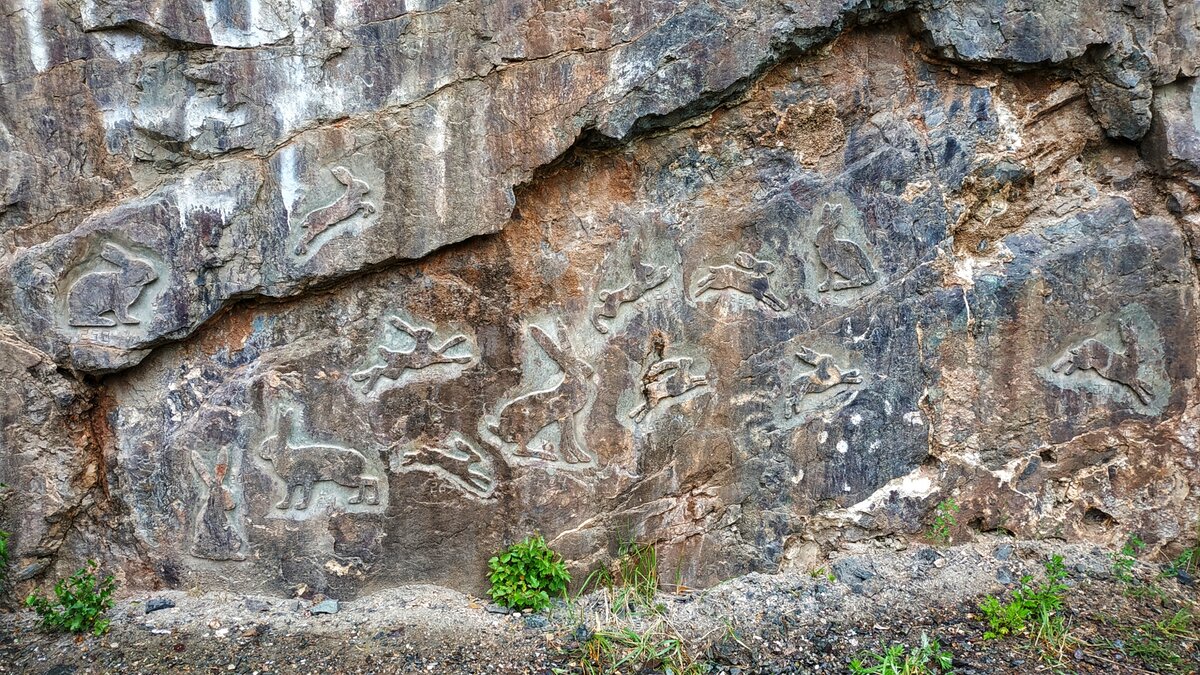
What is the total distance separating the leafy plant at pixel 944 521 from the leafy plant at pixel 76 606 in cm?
449

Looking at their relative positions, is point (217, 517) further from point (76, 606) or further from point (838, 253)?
point (838, 253)

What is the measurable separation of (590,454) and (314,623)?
5.58ft

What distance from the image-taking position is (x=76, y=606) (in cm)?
394

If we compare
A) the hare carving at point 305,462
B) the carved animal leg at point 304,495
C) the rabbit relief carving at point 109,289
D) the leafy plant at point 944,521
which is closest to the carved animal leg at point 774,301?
the leafy plant at point 944,521

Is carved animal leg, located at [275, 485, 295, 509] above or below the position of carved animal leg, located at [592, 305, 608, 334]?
below

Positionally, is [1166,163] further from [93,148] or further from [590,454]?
[93,148]

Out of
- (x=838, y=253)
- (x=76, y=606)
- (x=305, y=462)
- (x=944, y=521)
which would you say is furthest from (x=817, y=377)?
(x=76, y=606)

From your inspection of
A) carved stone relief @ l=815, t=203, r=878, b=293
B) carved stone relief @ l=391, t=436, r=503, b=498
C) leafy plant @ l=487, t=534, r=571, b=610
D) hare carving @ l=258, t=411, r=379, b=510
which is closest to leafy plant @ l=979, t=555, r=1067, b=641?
carved stone relief @ l=815, t=203, r=878, b=293

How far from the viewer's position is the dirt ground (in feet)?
12.5

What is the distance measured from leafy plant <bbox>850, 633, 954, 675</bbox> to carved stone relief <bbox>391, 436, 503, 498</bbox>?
2.07m

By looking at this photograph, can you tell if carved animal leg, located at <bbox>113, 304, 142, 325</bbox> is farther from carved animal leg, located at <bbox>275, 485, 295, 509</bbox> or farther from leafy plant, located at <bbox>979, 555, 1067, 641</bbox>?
leafy plant, located at <bbox>979, 555, 1067, 641</bbox>

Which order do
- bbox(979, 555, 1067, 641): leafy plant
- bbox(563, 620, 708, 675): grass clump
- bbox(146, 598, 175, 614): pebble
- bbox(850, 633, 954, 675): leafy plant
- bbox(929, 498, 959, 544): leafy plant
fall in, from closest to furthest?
1. bbox(850, 633, 954, 675): leafy plant
2. bbox(563, 620, 708, 675): grass clump
3. bbox(979, 555, 1067, 641): leafy plant
4. bbox(146, 598, 175, 614): pebble
5. bbox(929, 498, 959, 544): leafy plant

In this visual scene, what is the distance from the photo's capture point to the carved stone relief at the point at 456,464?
4195mm

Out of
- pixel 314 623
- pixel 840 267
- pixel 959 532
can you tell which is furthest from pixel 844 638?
pixel 314 623
